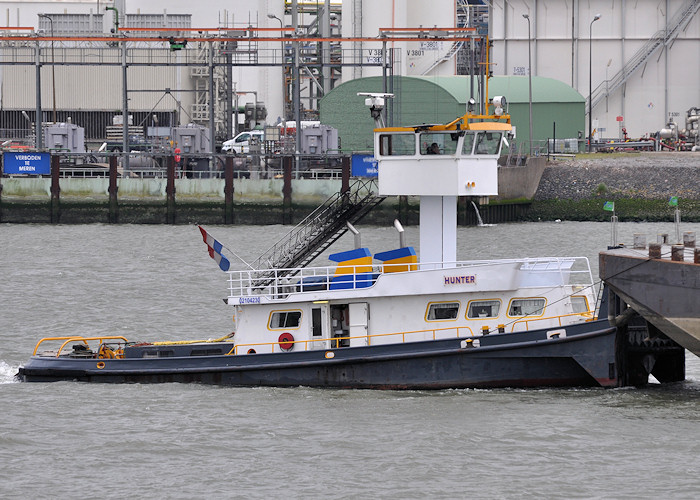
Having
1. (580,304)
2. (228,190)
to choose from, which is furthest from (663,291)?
(228,190)

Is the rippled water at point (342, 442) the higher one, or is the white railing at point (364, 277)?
the white railing at point (364, 277)

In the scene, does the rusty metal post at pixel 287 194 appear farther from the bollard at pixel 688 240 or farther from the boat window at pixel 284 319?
the bollard at pixel 688 240

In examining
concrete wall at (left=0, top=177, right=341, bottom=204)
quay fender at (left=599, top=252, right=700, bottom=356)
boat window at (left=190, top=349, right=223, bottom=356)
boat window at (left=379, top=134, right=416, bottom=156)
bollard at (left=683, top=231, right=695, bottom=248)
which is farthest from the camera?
concrete wall at (left=0, top=177, right=341, bottom=204)

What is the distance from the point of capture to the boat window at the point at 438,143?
76.1ft

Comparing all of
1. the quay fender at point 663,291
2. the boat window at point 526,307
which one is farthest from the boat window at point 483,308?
the quay fender at point 663,291

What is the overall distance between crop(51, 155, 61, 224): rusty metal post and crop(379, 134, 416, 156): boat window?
35.9 m

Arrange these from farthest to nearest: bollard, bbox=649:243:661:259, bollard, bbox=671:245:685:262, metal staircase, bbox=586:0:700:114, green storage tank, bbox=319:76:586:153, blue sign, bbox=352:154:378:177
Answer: metal staircase, bbox=586:0:700:114, green storage tank, bbox=319:76:586:153, blue sign, bbox=352:154:378:177, bollard, bbox=649:243:661:259, bollard, bbox=671:245:685:262

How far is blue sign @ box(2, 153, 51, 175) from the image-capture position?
58375mm

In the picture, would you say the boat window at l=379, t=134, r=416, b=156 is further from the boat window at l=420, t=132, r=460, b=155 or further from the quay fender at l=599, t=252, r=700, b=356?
the quay fender at l=599, t=252, r=700, b=356

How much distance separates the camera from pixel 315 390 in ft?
72.2

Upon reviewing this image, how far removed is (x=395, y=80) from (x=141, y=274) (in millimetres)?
32904

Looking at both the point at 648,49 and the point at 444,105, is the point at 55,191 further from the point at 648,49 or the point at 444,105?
the point at 648,49

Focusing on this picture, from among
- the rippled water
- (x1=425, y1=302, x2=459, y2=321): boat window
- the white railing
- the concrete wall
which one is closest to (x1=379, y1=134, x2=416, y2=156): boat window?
the white railing

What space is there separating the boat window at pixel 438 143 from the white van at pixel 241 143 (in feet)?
139
